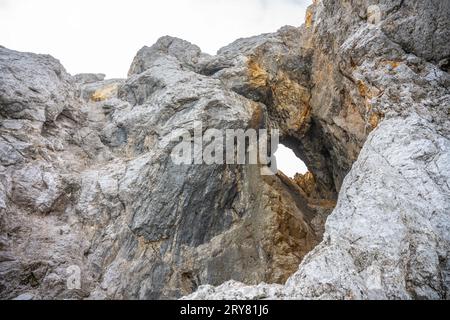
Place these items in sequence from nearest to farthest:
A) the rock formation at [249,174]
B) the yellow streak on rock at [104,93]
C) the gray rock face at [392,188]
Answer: the gray rock face at [392,188]
the rock formation at [249,174]
the yellow streak on rock at [104,93]

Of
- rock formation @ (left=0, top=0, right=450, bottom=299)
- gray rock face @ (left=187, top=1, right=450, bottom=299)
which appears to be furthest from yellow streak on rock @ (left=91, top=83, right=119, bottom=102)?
gray rock face @ (left=187, top=1, right=450, bottom=299)

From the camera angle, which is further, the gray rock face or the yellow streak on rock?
the yellow streak on rock

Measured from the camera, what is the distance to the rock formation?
8.73 meters

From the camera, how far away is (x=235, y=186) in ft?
56.1

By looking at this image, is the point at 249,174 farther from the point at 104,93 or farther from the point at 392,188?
the point at 104,93

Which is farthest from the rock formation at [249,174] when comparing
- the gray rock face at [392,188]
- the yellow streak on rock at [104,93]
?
the yellow streak on rock at [104,93]

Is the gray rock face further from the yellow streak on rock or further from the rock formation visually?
the yellow streak on rock

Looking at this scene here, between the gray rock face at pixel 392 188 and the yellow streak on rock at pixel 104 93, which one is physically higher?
the yellow streak on rock at pixel 104 93

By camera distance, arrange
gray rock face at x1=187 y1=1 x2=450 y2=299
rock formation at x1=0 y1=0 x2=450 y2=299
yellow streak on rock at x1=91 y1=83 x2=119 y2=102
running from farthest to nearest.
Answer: yellow streak on rock at x1=91 y1=83 x2=119 y2=102, rock formation at x1=0 y1=0 x2=450 y2=299, gray rock face at x1=187 y1=1 x2=450 y2=299

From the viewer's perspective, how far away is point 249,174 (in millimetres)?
17750

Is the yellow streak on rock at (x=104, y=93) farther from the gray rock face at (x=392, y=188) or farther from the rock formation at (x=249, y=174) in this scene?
the gray rock face at (x=392, y=188)

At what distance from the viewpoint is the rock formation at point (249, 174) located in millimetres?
8734
